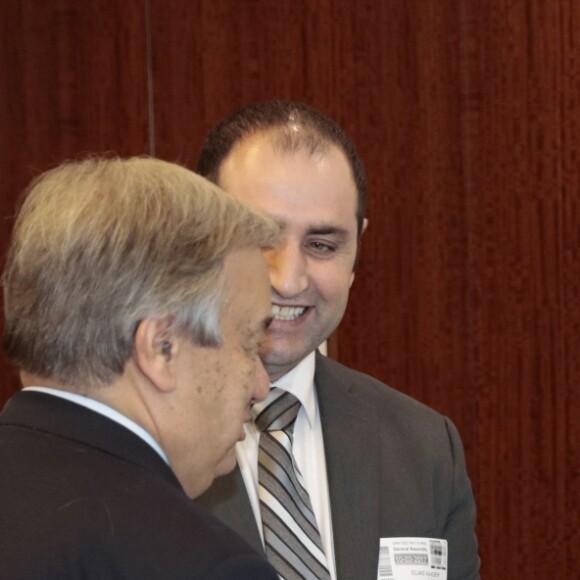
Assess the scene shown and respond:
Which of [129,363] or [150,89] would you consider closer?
[129,363]

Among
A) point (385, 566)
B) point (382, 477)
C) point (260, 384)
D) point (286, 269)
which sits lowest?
point (385, 566)

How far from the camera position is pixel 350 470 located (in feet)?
7.16

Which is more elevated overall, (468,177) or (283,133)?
(283,133)

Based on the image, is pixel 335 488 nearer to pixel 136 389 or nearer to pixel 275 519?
pixel 275 519

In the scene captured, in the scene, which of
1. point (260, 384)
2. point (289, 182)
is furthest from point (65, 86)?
point (260, 384)

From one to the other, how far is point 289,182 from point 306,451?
49 centimetres

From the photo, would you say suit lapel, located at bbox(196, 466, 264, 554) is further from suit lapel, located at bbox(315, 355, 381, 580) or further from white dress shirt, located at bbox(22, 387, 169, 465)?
white dress shirt, located at bbox(22, 387, 169, 465)

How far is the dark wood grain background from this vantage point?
339 cm

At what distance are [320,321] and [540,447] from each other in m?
1.66

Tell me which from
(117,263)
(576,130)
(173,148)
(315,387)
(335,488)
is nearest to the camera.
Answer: (117,263)

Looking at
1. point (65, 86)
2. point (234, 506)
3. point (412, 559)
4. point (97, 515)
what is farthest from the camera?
point (65, 86)

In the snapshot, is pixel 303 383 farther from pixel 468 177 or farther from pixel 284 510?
pixel 468 177

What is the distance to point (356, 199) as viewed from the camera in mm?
2268

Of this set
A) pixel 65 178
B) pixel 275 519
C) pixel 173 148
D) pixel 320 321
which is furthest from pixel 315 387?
pixel 173 148
